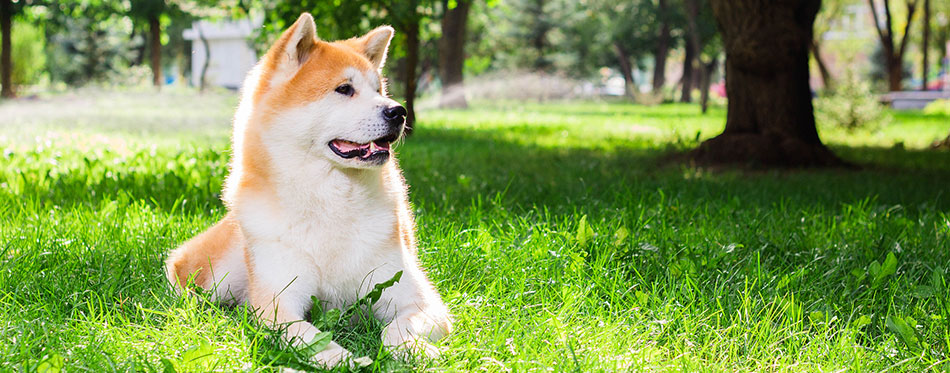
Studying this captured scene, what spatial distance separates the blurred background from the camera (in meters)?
22.0

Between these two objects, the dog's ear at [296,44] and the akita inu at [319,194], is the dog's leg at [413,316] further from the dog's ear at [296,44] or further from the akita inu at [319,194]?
the dog's ear at [296,44]

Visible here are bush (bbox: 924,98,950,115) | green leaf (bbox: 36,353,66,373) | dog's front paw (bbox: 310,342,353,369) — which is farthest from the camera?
bush (bbox: 924,98,950,115)

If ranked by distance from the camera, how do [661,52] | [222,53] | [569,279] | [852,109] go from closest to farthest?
[569,279] < [852,109] < [661,52] < [222,53]

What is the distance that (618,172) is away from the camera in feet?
22.5

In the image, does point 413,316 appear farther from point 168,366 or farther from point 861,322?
point 861,322

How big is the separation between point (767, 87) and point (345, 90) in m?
6.19

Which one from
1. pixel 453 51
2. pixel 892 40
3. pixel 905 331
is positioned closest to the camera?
pixel 905 331

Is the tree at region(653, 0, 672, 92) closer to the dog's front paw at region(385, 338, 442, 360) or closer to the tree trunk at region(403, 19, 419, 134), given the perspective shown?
the tree trunk at region(403, 19, 419, 134)

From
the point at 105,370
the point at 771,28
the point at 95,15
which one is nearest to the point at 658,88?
the point at 95,15

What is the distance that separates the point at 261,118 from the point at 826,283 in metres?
2.38

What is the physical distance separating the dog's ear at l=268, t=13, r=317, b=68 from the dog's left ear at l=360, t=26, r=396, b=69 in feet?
0.76

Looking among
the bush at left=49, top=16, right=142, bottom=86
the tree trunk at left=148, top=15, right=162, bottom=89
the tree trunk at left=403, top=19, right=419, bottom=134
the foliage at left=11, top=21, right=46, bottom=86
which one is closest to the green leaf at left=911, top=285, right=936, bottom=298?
the tree trunk at left=403, top=19, right=419, bottom=134

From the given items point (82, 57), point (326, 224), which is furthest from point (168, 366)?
point (82, 57)

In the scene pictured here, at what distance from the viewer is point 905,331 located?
255 centimetres
